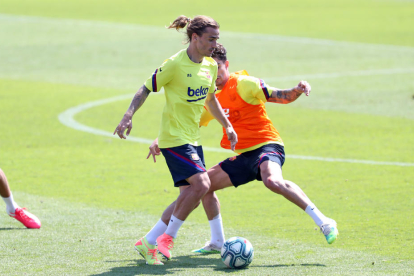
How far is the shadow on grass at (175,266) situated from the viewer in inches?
221

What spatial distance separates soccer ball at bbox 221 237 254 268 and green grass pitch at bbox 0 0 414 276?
94mm

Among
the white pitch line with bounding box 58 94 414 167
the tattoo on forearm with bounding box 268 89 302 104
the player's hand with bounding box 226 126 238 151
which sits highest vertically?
the tattoo on forearm with bounding box 268 89 302 104

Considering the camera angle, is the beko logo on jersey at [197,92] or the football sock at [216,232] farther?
the football sock at [216,232]

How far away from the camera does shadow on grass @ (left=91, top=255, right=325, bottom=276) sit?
5.62 meters

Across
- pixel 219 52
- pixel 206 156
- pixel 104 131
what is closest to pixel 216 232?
pixel 219 52

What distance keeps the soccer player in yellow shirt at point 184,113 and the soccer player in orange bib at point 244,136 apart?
0.34 metres

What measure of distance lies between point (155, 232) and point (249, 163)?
3.78 ft

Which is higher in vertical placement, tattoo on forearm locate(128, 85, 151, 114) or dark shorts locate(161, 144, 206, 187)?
tattoo on forearm locate(128, 85, 151, 114)

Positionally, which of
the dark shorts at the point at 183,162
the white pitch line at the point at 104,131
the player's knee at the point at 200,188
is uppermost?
the dark shorts at the point at 183,162

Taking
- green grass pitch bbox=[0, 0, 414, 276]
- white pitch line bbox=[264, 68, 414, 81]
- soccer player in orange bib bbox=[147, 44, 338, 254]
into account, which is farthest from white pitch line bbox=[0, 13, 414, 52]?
soccer player in orange bib bbox=[147, 44, 338, 254]

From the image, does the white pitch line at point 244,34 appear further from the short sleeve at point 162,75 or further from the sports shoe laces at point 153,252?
the sports shoe laces at point 153,252

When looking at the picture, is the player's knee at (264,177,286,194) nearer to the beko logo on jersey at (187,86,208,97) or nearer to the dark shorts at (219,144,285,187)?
the dark shorts at (219,144,285,187)

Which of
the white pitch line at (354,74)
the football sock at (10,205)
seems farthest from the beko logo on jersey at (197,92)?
the white pitch line at (354,74)

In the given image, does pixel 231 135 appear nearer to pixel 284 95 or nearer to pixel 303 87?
pixel 284 95
